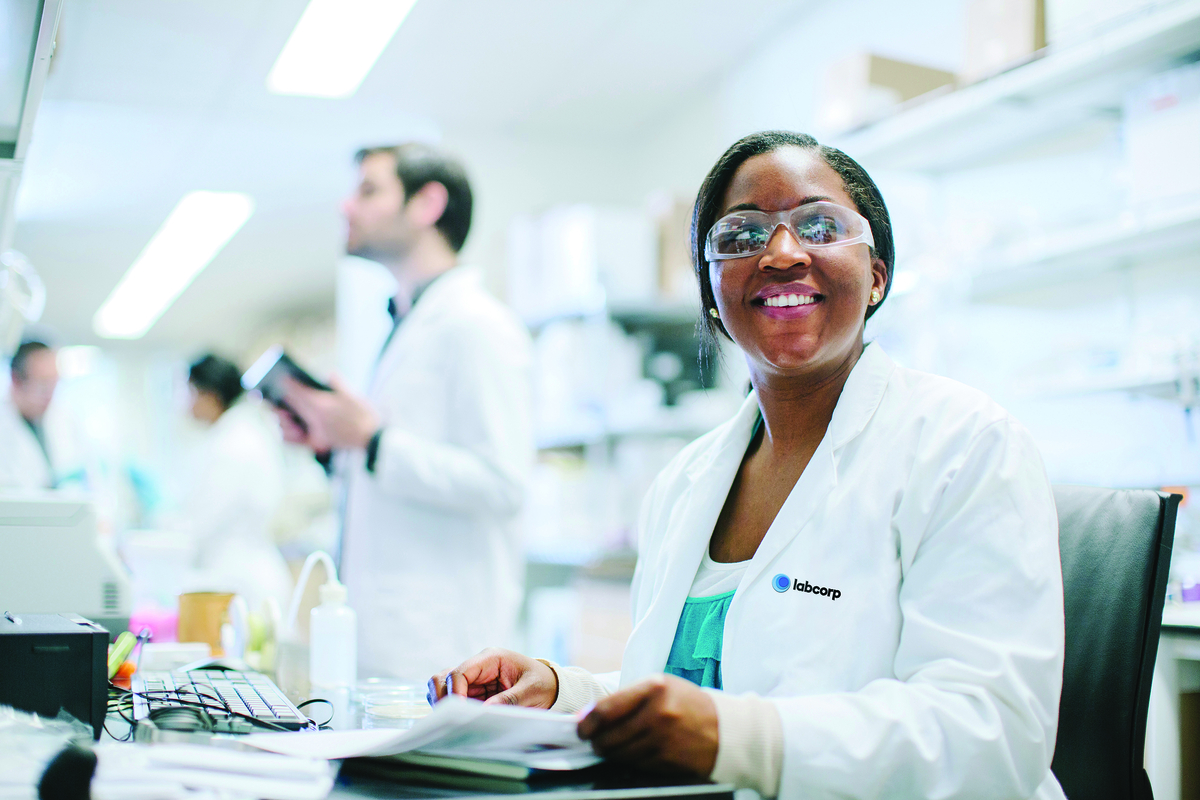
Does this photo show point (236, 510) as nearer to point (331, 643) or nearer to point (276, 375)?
point (276, 375)

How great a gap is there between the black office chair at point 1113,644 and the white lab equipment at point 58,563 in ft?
4.62

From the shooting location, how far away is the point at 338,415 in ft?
6.61

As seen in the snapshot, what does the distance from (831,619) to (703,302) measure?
0.53m

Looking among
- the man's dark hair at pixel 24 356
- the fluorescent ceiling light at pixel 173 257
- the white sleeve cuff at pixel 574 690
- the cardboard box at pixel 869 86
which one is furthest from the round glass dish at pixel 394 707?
the fluorescent ceiling light at pixel 173 257

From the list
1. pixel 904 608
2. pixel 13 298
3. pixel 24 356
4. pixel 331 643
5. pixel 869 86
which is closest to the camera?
pixel 904 608

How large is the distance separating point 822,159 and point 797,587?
1.66 ft

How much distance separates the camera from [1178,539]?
1881 mm

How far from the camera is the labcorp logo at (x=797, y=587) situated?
3.15 feet

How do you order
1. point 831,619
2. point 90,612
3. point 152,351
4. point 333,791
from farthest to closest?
1. point 152,351
2. point 90,612
3. point 831,619
4. point 333,791

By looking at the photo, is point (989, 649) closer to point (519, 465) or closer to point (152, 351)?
point (519, 465)

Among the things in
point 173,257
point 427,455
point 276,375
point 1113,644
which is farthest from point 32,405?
point 1113,644

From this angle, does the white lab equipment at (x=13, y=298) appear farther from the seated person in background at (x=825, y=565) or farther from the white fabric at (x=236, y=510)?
the seated person in background at (x=825, y=565)

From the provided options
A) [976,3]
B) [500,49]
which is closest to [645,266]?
[500,49]

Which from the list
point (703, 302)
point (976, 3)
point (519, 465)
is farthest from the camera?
point (976, 3)
